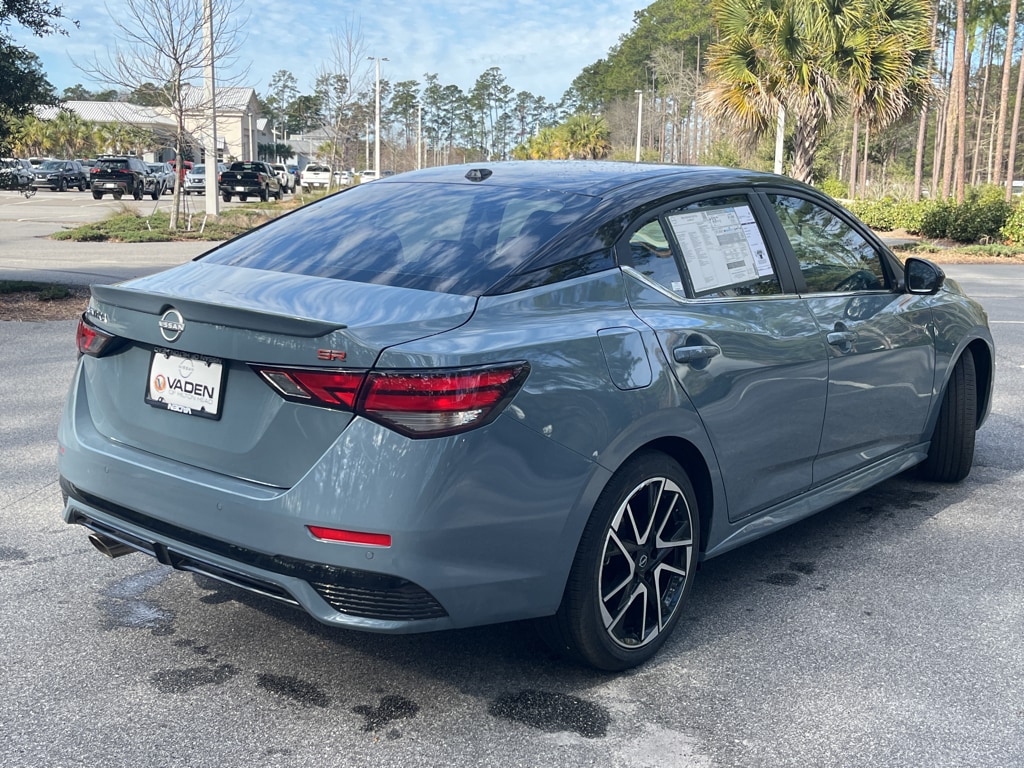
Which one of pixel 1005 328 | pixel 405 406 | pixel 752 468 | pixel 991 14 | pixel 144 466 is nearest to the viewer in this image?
pixel 405 406

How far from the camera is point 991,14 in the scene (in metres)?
49.7

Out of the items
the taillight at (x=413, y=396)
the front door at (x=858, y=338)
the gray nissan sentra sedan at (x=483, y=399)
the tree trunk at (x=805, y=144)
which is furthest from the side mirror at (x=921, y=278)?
the tree trunk at (x=805, y=144)

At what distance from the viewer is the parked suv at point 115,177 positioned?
136ft

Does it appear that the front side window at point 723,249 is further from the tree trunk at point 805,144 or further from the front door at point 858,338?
the tree trunk at point 805,144

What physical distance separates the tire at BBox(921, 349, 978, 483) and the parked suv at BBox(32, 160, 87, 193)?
1901 inches

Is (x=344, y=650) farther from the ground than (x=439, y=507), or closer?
closer

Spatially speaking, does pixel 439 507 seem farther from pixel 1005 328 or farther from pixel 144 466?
pixel 1005 328

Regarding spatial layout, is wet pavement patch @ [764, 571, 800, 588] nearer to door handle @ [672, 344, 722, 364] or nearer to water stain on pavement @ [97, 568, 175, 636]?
door handle @ [672, 344, 722, 364]

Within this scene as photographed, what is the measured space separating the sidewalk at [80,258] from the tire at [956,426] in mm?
11038

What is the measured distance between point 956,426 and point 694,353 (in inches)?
98.9

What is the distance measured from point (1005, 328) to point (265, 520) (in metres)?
10.7

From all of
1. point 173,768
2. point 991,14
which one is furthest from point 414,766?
point 991,14

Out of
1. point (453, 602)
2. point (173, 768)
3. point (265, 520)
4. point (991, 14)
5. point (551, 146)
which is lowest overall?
point (173, 768)

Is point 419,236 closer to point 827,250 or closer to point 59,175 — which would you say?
point 827,250
